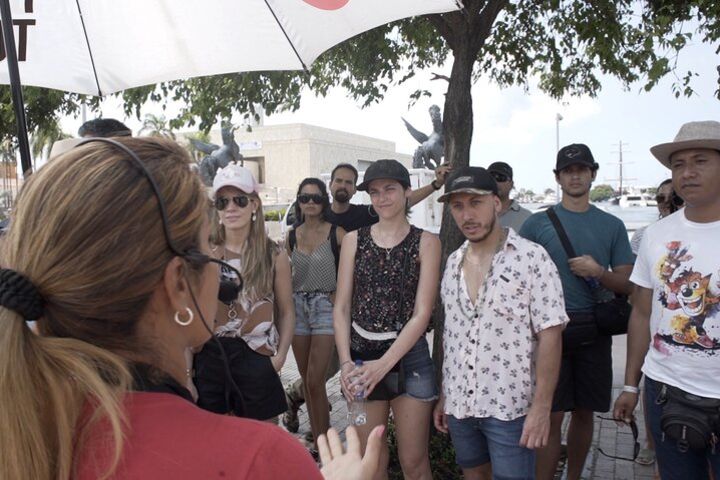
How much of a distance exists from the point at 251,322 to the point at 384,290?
2.44 feet

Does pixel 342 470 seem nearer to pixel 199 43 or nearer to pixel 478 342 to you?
pixel 478 342

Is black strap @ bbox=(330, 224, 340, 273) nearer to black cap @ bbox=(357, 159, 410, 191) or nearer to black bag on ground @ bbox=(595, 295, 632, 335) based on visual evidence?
black cap @ bbox=(357, 159, 410, 191)

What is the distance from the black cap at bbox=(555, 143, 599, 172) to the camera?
3.68 meters

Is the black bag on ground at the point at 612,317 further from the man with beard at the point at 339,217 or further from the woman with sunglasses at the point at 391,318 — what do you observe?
the man with beard at the point at 339,217

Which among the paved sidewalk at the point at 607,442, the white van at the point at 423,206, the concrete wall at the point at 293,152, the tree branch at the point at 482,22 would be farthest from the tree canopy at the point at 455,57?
the concrete wall at the point at 293,152

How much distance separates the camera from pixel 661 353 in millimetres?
2619

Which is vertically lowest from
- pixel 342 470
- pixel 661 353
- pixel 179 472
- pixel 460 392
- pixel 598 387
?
pixel 598 387

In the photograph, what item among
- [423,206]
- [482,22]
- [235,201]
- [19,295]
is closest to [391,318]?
[235,201]

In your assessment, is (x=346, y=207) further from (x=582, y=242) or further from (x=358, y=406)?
(x=358, y=406)

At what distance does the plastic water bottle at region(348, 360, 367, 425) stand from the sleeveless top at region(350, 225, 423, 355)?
0.63ft

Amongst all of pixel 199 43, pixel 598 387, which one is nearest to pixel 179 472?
pixel 199 43

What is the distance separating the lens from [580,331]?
11.3ft

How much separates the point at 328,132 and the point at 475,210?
2060 inches

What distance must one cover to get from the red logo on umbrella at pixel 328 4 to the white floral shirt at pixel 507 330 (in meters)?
1.37
